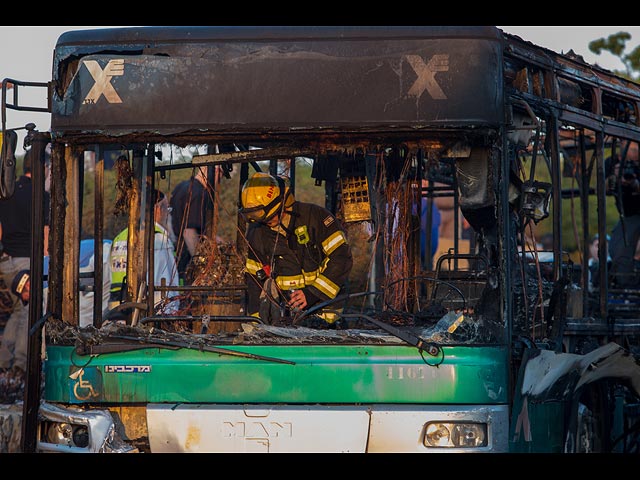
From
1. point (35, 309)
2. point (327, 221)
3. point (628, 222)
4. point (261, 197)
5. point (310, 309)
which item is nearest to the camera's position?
point (310, 309)

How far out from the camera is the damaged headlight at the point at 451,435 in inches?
226

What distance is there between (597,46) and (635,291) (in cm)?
983

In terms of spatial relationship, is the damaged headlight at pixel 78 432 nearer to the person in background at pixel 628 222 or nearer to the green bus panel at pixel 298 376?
the green bus panel at pixel 298 376

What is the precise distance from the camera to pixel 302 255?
285 inches

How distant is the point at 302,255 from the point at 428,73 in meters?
1.82

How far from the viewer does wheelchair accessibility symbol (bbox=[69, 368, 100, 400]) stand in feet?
19.9

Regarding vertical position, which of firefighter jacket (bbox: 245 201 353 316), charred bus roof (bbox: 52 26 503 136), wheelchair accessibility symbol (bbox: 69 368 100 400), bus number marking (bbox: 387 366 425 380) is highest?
charred bus roof (bbox: 52 26 503 136)

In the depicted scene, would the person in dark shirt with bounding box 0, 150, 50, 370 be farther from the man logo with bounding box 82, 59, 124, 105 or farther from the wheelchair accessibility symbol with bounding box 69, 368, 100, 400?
the man logo with bounding box 82, 59, 124, 105

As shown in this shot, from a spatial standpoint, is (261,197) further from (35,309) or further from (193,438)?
(193,438)

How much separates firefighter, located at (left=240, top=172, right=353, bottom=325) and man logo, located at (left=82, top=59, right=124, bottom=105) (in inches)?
52.2

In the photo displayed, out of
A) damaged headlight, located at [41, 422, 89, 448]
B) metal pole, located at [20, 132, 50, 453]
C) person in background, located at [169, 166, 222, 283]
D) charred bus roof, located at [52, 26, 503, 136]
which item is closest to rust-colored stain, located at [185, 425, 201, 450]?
damaged headlight, located at [41, 422, 89, 448]

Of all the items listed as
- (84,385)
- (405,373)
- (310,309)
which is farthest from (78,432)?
(405,373)

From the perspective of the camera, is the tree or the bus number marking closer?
the bus number marking

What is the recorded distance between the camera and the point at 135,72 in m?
6.01
